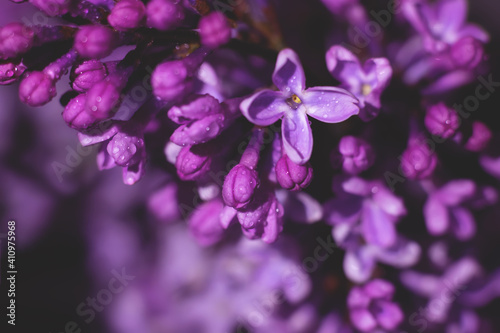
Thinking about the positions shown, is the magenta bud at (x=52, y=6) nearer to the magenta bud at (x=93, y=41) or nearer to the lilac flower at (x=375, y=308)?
the magenta bud at (x=93, y=41)

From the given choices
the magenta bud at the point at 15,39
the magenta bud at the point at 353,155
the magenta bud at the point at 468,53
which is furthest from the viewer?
the magenta bud at the point at 468,53

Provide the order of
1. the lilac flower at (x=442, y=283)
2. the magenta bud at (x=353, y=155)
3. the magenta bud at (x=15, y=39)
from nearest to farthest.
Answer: the magenta bud at (x=15, y=39)
the magenta bud at (x=353, y=155)
the lilac flower at (x=442, y=283)

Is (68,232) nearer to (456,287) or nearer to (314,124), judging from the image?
(314,124)

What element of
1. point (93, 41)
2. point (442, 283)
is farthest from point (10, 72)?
point (442, 283)

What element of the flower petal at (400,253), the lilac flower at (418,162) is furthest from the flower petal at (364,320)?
the lilac flower at (418,162)

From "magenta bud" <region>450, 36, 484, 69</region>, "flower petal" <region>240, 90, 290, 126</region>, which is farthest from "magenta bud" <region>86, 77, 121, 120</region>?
"magenta bud" <region>450, 36, 484, 69</region>

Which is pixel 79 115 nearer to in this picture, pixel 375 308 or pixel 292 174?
pixel 292 174
